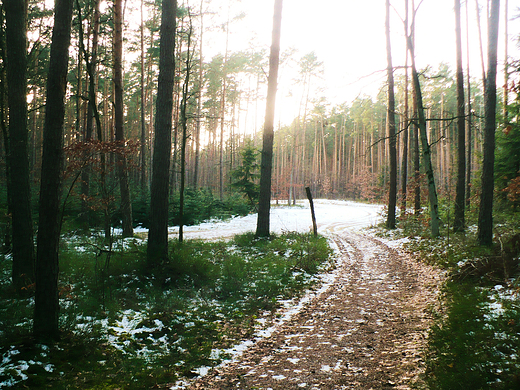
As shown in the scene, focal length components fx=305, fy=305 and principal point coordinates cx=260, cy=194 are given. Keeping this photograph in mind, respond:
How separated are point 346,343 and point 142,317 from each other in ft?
10.4

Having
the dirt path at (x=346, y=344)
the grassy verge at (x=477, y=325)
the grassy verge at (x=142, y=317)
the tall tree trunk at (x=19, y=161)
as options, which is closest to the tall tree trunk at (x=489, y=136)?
the grassy verge at (x=477, y=325)

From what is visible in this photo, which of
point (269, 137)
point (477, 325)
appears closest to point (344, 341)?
point (477, 325)

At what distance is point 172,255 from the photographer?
Answer: 7.50 metres

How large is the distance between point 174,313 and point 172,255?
2564 mm

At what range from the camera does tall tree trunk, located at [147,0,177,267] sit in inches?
277

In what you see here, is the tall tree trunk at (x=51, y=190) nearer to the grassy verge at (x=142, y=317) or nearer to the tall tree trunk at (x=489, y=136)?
the grassy verge at (x=142, y=317)

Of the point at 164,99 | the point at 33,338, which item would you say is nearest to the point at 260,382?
the point at 33,338

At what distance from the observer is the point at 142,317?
4902 mm

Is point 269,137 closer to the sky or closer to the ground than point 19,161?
closer to the sky

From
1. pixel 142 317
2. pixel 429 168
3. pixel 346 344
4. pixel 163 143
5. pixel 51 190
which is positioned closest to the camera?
pixel 51 190

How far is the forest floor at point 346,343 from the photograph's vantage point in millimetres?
3348

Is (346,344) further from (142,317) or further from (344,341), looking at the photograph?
(142,317)

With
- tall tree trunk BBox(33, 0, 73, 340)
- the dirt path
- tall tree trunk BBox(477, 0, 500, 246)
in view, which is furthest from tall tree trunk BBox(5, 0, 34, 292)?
tall tree trunk BBox(477, 0, 500, 246)

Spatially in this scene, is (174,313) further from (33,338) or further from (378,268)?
(378,268)
